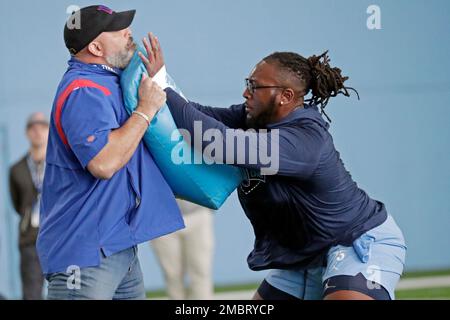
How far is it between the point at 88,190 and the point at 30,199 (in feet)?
11.7

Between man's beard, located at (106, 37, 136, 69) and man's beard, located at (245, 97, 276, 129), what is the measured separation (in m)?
0.62

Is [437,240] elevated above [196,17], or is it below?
below

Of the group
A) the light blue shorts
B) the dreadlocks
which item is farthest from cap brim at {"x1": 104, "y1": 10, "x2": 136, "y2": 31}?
the light blue shorts

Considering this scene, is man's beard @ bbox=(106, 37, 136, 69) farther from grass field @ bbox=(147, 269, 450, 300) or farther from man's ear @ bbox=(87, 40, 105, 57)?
grass field @ bbox=(147, 269, 450, 300)

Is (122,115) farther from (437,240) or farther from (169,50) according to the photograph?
(437,240)

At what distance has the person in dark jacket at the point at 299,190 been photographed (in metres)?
3.67

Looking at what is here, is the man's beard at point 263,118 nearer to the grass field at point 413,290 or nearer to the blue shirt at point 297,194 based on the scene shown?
the blue shirt at point 297,194

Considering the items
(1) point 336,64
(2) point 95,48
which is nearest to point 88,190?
(2) point 95,48

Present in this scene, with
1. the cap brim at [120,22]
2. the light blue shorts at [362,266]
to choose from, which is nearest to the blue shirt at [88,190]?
the cap brim at [120,22]

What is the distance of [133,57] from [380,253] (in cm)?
138

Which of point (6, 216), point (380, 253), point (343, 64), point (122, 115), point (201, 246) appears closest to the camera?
point (122, 115)

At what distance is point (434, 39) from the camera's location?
881 cm

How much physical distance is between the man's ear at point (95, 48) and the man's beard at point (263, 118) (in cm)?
75
